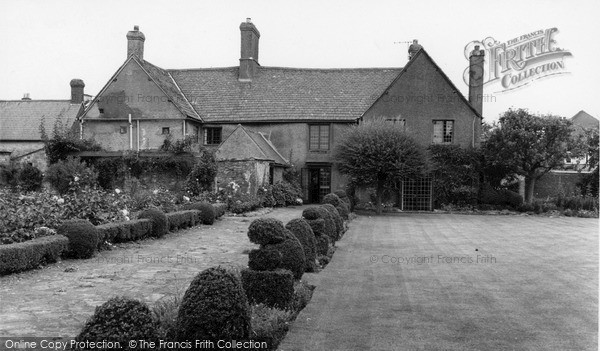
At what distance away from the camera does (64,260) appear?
517 inches

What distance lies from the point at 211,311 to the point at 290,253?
11.0ft

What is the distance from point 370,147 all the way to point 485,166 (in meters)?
8.36

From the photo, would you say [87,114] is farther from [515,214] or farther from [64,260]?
[515,214]

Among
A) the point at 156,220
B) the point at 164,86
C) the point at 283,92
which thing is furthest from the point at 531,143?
the point at 156,220

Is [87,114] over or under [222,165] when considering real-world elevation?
over

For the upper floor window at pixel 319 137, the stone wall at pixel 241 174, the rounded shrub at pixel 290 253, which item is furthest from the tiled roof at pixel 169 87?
the rounded shrub at pixel 290 253

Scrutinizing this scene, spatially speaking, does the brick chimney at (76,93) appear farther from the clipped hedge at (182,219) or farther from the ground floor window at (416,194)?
the clipped hedge at (182,219)

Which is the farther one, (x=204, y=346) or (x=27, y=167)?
(x=27, y=167)

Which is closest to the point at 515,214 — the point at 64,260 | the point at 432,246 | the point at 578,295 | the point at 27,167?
the point at 432,246

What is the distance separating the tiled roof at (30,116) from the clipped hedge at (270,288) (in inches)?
1477

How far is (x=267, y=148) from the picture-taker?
32625 mm

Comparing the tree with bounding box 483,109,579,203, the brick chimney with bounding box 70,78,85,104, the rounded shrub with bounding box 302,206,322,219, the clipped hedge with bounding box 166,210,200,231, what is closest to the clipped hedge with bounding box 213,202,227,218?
the clipped hedge with bounding box 166,210,200,231

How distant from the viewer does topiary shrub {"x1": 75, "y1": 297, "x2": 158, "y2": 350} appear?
4980 millimetres

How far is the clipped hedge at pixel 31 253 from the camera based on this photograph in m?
10.8
